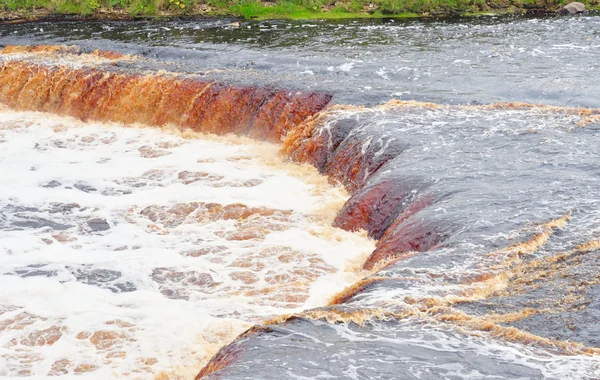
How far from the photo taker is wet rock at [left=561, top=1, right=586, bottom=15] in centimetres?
3256

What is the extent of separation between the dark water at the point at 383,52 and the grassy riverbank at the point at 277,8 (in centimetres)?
170

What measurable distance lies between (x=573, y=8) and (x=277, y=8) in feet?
44.3

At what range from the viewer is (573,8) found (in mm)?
32781

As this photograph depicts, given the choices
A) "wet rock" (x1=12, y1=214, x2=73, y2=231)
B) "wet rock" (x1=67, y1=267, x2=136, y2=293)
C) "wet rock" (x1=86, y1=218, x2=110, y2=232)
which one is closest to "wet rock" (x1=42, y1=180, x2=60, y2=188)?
"wet rock" (x1=12, y1=214, x2=73, y2=231)

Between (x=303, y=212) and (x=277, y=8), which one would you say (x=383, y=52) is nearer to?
(x=277, y=8)

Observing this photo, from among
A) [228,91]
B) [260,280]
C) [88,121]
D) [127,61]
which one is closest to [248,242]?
[260,280]

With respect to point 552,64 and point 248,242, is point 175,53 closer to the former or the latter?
point 552,64

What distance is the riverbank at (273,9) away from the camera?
3347 centimetres

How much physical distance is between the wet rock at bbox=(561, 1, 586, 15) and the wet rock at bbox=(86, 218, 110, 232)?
25.7m

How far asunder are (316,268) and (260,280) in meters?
0.93

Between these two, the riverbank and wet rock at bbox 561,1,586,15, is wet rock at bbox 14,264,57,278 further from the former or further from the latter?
wet rock at bbox 561,1,586,15

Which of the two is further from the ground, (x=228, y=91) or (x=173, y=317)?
(x=228, y=91)

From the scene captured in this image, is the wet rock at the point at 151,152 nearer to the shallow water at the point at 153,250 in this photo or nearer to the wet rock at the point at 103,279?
the shallow water at the point at 153,250

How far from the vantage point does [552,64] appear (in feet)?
70.6
